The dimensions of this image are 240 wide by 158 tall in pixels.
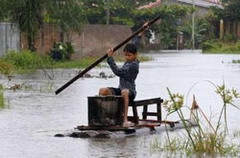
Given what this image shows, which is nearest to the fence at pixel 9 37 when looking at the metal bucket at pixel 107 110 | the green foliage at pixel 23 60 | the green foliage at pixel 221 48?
the green foliage at pixel 23 60

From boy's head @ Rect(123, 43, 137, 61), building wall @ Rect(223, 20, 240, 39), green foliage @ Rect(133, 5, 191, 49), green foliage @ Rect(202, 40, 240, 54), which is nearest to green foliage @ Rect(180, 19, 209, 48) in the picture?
building wall @ Rect(223, 20, 240, 39)

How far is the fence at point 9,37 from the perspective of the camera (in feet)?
141

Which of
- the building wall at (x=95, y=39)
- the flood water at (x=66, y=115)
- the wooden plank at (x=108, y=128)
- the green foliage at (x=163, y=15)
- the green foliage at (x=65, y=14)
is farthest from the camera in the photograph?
the green foliage at (x=163, y=15)

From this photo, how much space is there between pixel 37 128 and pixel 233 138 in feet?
11.1

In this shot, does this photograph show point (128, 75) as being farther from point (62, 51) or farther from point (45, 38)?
point (45, 38)

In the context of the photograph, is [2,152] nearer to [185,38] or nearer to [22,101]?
[22,101]

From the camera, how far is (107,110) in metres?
14.2

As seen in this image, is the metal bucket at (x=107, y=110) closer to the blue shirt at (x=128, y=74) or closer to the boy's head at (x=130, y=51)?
the blue shirt at (x=128, y=74)

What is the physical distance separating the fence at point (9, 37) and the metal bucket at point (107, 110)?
93.4 ft

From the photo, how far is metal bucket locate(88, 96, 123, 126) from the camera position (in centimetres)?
1420

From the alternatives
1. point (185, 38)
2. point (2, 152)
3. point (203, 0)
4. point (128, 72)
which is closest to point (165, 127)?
point (128, 72)

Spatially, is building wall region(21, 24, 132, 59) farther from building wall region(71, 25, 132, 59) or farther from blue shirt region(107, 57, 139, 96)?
blue shirt region(107, 57, 139, 96)

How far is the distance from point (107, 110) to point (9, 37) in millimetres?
30194

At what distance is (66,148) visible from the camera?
12.8 m
